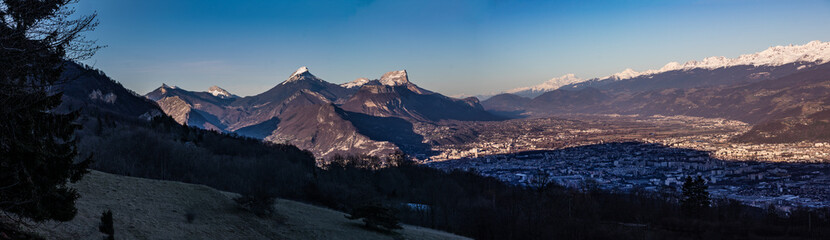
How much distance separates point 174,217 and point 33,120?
11.6m

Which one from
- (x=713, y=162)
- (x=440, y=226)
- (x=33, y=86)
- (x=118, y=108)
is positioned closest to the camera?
(x=33, y=86)

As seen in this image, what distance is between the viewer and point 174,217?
2503 centimetres

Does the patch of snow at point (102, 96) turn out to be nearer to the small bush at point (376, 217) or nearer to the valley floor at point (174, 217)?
the valley floor at point (174, 217)

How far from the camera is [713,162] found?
151500mm

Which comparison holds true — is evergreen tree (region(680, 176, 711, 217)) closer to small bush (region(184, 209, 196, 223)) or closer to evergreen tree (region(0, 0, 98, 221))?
small bush (region(184, 209, 196, 223))

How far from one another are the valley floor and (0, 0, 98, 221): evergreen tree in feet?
13.1

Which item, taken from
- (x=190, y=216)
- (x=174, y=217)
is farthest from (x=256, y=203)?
(x=174, y=217)

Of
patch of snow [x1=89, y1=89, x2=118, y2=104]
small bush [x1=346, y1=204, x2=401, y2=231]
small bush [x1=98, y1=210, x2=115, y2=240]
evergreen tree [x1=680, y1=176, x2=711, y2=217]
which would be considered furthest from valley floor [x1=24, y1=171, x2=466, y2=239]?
patch of snow [x1=89, y1=89, x2=118, y2=104]

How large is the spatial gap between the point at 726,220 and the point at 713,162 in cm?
9171

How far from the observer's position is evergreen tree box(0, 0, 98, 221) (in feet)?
45.5

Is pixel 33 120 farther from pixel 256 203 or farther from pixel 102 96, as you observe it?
pixel 102 96

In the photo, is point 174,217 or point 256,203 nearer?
point 174,217

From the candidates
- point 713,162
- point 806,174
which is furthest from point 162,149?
point 713,162

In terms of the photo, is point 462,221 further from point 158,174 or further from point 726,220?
point 158,174
